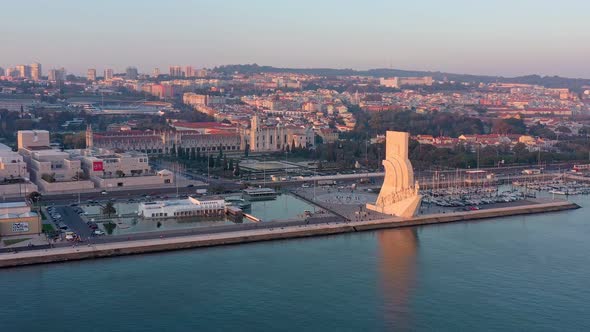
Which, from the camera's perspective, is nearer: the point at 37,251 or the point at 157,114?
the point at 37,251

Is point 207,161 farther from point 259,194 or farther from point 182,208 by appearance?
point 182,208

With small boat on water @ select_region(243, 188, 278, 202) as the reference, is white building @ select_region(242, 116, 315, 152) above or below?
above

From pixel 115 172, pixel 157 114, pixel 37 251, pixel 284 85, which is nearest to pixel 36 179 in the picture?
pixel 115 172

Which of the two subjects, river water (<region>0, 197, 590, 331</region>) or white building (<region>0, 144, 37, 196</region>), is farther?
white building (<region>0, 144, 37, 196</region>)

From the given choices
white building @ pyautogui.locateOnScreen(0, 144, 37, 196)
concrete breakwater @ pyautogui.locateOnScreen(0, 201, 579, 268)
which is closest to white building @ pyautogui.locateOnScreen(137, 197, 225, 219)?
concrete breakwater @ pyautogui.locateOnScreen(0, 201, 579, 268)

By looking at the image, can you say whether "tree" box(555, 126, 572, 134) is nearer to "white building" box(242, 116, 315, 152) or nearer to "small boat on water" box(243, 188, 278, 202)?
"white building" box(242, 116, 315, 152)

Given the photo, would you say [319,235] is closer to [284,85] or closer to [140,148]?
[140,148]

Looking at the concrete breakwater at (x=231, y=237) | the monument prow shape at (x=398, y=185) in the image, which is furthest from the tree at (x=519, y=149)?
the monument prow shape at (x=398, y=185)
